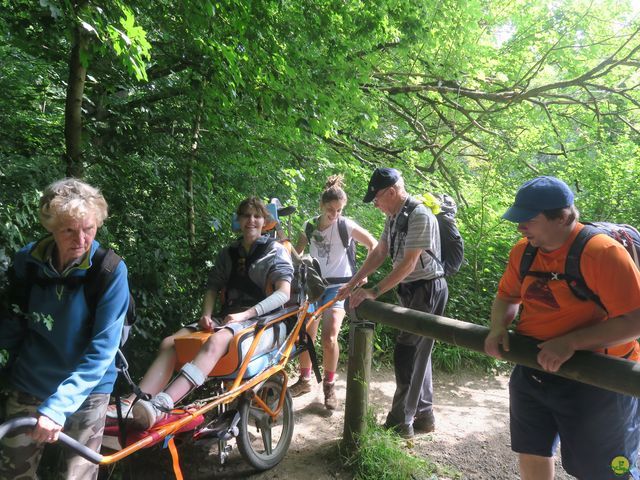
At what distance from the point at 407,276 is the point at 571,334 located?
1628 millimetres

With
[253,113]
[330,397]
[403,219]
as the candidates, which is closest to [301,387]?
[330,397]

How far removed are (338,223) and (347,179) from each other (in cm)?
252

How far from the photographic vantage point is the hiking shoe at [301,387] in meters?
4.43

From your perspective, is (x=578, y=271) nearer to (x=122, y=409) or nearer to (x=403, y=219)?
(x=403, y=219)

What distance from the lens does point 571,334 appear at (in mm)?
1831

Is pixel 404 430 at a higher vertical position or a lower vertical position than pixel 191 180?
lower

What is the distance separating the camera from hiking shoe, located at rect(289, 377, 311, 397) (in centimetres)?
443

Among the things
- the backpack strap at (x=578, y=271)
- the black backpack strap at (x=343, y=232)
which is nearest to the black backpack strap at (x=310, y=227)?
the black backpack strap at (x=343, y=232)

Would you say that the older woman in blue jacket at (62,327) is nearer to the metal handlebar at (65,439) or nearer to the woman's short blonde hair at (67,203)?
the woman's short blonde hair at (67,203)

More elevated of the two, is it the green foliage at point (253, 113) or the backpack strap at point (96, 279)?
the green foliage at point (253, 113)

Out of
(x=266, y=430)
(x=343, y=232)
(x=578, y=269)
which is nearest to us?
(x=578, y=269)

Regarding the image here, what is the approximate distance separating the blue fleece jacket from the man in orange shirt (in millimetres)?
1776

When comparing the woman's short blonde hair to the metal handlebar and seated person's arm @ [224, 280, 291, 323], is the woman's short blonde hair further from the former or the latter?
seated person's arm @ [224, 280, 291, 323]

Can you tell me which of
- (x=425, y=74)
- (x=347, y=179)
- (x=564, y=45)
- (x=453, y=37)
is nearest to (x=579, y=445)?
(x=347, y=179)
